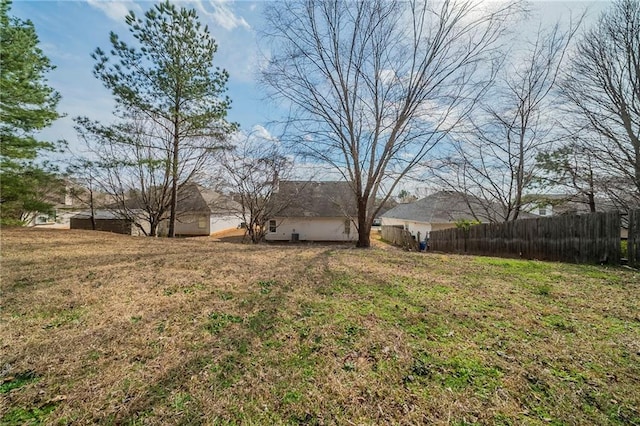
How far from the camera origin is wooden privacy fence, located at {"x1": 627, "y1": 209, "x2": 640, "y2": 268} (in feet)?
17.7

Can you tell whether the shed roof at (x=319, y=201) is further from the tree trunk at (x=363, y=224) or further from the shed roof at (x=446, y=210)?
the tree trunk at (x=363, y=224)

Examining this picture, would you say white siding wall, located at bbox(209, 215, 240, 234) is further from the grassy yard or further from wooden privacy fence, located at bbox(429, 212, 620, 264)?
wooden privacy fence, located at bbox(429, 212, 620, 264)

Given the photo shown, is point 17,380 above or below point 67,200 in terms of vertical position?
below

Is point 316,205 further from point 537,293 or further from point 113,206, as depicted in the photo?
point 537,293

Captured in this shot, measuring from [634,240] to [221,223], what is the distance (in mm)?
27076

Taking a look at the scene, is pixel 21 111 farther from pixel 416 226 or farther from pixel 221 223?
pixel 416 226

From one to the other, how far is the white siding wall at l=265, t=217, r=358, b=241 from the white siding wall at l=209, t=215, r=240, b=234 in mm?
6442

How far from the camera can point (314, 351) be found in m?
2.12

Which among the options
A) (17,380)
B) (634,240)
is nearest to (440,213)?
(634,240)

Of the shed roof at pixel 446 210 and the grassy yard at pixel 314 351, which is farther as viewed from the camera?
the shed roof at pixel 446 210

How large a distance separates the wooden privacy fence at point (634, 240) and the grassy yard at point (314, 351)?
2257 mm

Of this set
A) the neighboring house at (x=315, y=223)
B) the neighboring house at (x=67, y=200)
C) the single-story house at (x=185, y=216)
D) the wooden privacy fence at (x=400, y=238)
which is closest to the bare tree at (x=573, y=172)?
the wooden privacy fence at (x=400, y=238)

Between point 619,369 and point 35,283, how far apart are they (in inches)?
251

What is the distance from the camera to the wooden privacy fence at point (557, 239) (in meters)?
5.82
